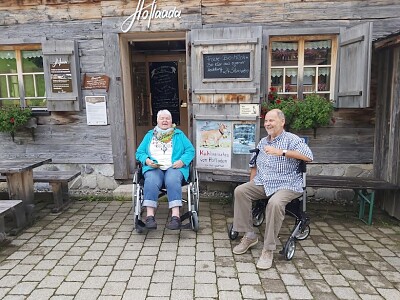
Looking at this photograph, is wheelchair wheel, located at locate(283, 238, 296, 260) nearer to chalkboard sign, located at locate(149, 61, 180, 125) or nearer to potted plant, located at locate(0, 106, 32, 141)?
potted plant, located at locate(0, 106, 32, 141)

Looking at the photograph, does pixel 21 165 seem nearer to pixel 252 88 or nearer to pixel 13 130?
pixel 13 130

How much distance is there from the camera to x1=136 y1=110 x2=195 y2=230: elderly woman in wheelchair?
3172 millimetres

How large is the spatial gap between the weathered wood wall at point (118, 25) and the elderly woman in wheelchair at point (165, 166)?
114 cm

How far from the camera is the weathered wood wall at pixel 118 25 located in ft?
12.9

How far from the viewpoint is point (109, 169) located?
179 inches

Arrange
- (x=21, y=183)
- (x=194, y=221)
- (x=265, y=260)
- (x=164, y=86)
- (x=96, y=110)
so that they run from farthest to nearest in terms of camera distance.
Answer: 1. (x=164, y=86)
2. (x=96, y=110)
3. (x=21, y=183)
4. (x=194, y=221)
5. (x=265, y=260)

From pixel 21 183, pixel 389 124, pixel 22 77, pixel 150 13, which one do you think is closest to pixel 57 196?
pixel 21 183

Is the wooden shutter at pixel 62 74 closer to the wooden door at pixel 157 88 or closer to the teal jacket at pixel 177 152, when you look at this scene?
the teal jacket at pixel 177 152

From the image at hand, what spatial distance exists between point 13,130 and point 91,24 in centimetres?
180

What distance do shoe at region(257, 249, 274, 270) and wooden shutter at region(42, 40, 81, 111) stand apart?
3146mm

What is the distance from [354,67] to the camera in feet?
11.9

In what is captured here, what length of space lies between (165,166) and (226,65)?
1526 mm

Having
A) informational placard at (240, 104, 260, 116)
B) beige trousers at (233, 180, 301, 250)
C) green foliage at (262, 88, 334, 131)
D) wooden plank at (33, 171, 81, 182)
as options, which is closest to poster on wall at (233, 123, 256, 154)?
informational placard at (240, 104, 260, 116)

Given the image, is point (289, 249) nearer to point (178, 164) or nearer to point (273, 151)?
point (273, 151)
